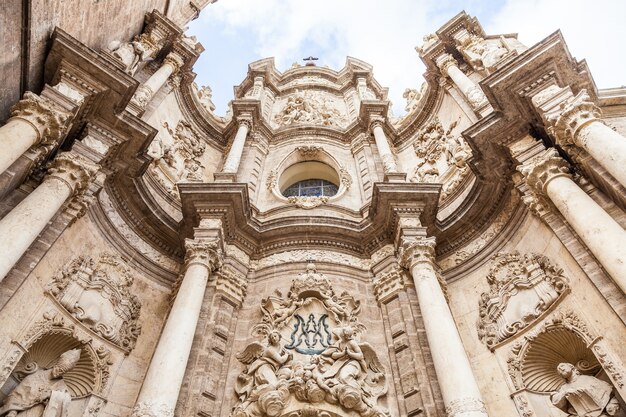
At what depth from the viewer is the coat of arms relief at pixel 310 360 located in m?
7.40

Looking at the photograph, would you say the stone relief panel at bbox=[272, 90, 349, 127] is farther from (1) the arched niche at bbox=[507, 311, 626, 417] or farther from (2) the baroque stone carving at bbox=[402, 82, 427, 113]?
(1) the arched niche at bbox=[507, 311, 626, 417]

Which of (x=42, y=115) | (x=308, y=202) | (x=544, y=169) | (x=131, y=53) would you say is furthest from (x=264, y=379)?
(x=131, y=53)

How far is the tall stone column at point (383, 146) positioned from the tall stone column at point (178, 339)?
5.44 m

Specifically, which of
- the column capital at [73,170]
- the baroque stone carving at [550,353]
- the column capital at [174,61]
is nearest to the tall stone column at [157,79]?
the column capital at [174,61]

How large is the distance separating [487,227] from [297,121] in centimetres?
891

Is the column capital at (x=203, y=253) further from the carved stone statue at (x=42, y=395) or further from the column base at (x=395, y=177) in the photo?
the column base at (x=395, y=177)

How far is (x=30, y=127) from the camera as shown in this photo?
734 cm

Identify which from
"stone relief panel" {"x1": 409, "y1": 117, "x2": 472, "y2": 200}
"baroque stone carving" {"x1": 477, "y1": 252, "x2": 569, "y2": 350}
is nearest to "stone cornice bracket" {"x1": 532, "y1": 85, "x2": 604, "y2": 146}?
"baroque stone carving" {"x1": 477, "y1": 252, "x2": 569, "y2": 350}

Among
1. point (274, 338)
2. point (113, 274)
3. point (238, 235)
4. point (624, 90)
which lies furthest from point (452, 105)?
point (113, 274)

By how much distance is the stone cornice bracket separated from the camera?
26.0ft

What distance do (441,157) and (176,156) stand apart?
7.54 metres

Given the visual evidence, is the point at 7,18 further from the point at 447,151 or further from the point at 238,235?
the point at 447,151

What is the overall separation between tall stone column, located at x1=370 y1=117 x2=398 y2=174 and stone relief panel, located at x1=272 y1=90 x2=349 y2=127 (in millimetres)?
1936

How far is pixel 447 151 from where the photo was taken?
1323 centimetres
